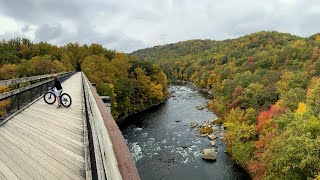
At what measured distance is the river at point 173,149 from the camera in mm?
28328

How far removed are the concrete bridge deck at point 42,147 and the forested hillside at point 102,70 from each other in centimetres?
3667

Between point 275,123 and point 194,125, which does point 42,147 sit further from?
point 194,125

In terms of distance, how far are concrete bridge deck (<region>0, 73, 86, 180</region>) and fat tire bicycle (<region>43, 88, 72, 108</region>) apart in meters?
1.50

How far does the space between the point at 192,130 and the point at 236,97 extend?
1283cm

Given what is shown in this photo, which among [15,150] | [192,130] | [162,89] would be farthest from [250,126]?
[162,89]

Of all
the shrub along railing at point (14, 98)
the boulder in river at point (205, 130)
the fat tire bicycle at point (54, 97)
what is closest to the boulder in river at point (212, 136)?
the boulder in river at point (205, 130)

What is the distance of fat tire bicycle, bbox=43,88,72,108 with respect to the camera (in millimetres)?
12133

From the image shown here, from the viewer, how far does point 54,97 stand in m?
13.3

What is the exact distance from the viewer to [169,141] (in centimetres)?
3675

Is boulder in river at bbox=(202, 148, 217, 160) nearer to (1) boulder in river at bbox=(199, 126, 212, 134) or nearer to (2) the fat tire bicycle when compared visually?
→ (1) boulder in river at bbox=(199, 126, 212, 134)

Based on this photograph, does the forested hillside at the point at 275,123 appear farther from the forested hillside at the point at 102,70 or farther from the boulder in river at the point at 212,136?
the forested hillside at the point at 102,70

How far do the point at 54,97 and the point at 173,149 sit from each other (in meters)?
22.4

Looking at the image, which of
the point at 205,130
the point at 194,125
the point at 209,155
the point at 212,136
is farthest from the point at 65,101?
the point at 194,125

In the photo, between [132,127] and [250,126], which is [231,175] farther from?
[132,127]
